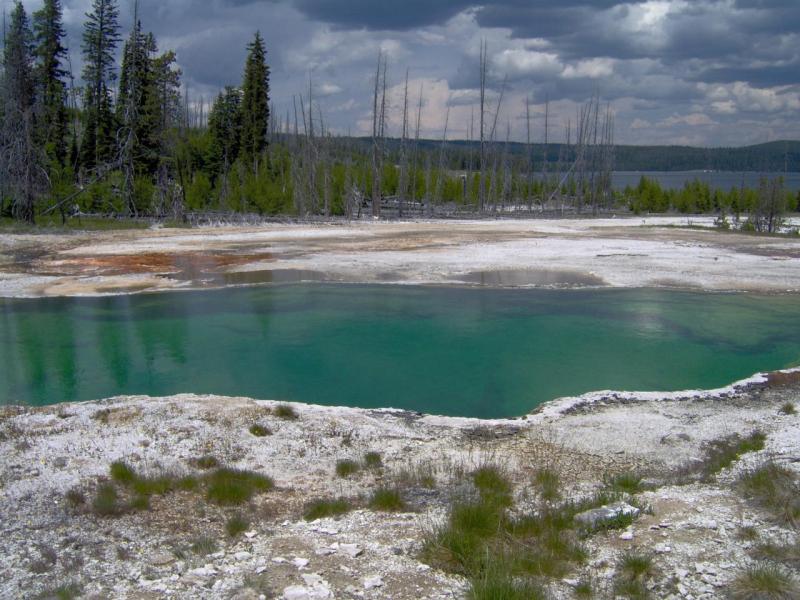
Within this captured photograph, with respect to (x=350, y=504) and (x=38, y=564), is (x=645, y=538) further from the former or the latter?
(x=38, y=564)

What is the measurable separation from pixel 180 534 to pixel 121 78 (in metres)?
41.2

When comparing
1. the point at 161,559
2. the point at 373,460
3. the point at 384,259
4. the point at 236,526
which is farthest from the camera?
the point at 384,259

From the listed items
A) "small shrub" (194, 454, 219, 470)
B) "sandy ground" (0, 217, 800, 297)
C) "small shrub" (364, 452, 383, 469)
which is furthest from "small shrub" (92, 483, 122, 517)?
"sandy ground" (0, 217, 800, 297)

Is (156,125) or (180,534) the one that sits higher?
(156,125)

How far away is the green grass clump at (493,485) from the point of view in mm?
5977

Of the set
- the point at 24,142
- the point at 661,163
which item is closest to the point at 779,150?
the point at 661,163

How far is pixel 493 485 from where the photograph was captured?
6398 millimetres

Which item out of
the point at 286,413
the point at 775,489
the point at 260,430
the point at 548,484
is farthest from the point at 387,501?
the point at 775,489

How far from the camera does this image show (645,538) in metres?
5.18

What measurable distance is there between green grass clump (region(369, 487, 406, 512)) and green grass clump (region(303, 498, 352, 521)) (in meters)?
0.21

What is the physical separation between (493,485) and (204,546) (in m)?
2.49

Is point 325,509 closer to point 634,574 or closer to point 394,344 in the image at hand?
point 634,574

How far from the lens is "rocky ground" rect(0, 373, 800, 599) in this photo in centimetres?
→ 471

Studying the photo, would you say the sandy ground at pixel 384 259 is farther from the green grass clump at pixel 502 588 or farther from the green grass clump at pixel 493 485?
the green grass clump at pixel 502 588
